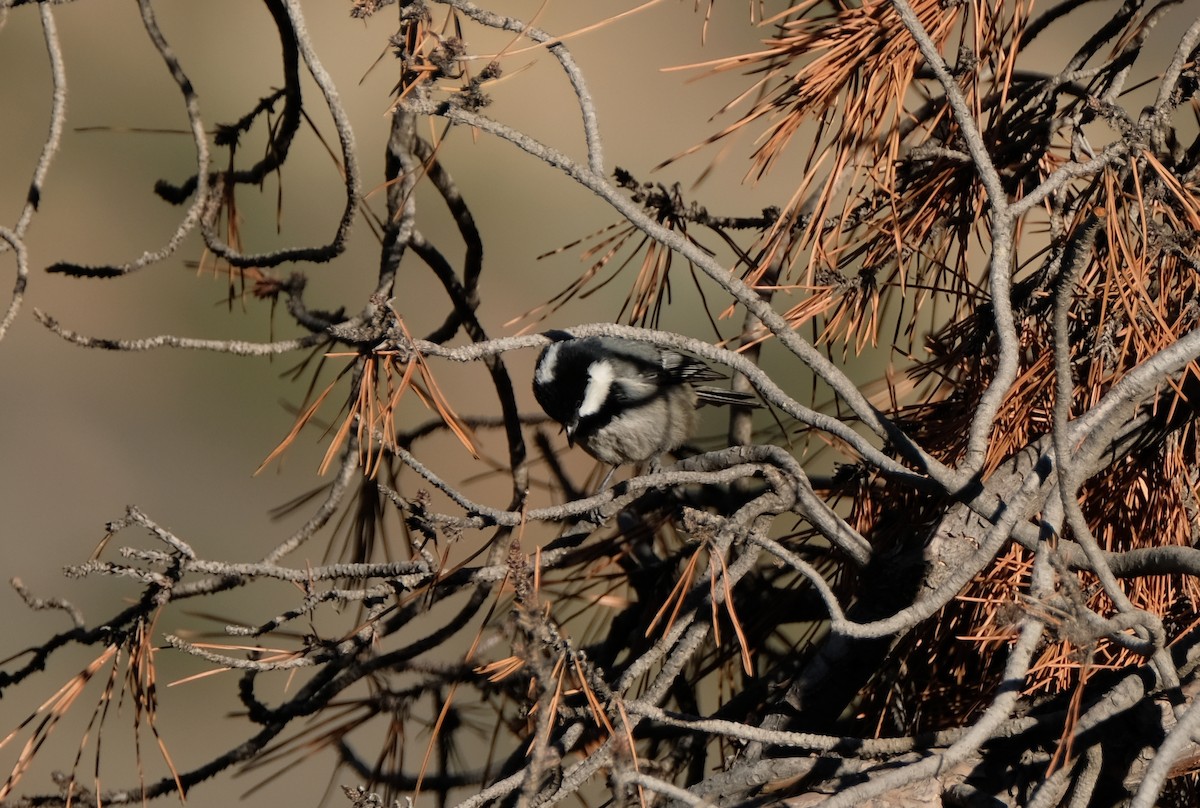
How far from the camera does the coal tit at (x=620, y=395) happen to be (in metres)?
2.24

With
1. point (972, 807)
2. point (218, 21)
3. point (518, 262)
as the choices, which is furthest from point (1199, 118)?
point (218, 21)

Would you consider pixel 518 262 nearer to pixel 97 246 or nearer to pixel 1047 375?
pixel 97 246

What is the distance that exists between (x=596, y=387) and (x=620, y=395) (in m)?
0.07

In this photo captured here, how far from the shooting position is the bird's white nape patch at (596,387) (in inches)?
88.4

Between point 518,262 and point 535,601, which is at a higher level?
point 518,262

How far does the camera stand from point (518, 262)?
4.93m

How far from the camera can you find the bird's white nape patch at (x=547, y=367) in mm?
2256

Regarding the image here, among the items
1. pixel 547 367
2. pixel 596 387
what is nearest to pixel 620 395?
pixel 596 387

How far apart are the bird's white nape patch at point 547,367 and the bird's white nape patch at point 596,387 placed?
77 mm

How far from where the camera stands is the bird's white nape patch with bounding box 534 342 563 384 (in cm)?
226

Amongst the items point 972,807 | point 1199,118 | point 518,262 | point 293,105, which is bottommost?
point 972,807

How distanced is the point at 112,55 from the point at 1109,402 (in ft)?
17.4

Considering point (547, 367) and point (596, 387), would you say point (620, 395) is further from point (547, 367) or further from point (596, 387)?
point (547, 367)

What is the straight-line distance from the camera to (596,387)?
230 cm
